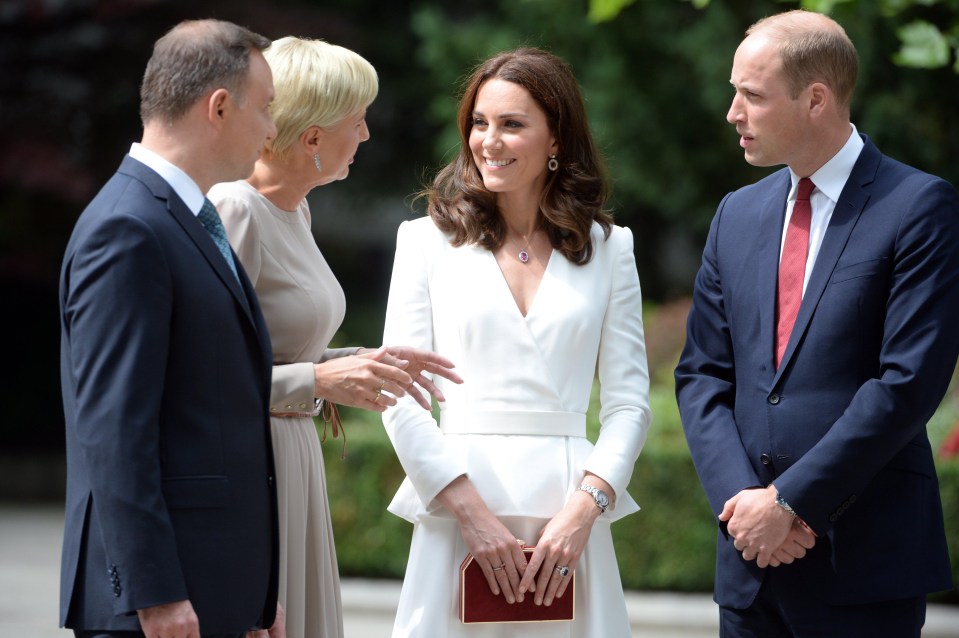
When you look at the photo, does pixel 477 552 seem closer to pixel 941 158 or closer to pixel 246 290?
pixel 246 290

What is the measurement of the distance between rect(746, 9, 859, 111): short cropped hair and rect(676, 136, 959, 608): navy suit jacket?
228 millimetres

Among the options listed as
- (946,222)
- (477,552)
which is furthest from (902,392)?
(477,552)

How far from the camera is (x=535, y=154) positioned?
12.4ft

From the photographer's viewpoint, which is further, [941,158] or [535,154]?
[941,158]

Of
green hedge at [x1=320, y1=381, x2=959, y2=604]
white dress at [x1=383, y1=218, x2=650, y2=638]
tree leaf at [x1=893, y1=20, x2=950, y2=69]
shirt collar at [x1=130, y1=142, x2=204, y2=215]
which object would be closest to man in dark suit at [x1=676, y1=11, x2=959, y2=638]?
white dress at [x1=383, y1=218, x2=650, y2=638]

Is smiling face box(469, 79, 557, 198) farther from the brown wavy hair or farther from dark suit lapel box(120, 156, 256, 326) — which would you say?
dark suit lapel box(120, 156, 256, 326)

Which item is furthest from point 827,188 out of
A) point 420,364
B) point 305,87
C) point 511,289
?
point 305,87

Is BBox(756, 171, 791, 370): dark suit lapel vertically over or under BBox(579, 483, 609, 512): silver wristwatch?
over

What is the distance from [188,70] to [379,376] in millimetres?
A: 990

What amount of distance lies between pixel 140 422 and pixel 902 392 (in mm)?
1911

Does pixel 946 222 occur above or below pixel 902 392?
above

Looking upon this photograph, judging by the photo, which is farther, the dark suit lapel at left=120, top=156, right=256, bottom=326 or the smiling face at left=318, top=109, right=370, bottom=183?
the smiling face at left=318, top=109, right=370, bottom=183

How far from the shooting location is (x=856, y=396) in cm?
334

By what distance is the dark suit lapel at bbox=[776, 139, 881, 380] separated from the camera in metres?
3.45
